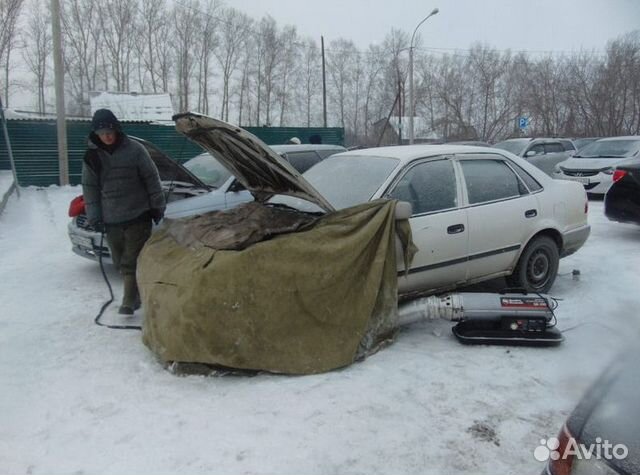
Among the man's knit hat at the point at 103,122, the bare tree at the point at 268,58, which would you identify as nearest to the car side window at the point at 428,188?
the man's knit hat at the point at 103,122

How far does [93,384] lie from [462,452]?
90.5 inches

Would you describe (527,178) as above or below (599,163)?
below

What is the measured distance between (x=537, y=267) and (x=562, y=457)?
3560 mm

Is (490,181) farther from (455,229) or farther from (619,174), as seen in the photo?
(619,174)

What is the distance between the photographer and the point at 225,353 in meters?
3.27

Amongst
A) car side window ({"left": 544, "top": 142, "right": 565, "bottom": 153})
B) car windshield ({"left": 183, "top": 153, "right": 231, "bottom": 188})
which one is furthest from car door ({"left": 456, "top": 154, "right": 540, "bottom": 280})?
car side window ({"left": 544, "top": 142, "right": 565, "bottom": 153})

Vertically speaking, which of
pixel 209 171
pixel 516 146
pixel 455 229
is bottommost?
pixel 455 229

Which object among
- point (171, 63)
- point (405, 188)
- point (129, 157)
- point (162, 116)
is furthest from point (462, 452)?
point (171, 63)

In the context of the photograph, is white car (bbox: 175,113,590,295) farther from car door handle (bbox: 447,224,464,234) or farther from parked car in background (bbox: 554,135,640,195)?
parked car in background (bbox: 554,135,640,195)

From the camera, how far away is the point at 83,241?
578 centimetres

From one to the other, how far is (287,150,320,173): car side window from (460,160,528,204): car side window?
3.17m

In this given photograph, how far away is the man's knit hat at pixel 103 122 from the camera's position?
4234 millimetres

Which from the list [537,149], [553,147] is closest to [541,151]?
[537,149]

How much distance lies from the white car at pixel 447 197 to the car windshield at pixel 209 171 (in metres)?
1.85
